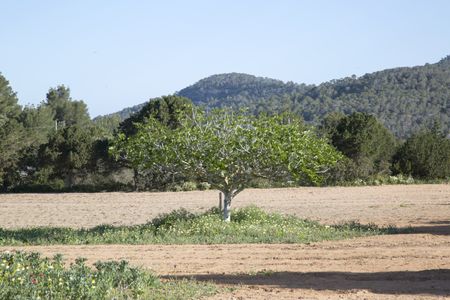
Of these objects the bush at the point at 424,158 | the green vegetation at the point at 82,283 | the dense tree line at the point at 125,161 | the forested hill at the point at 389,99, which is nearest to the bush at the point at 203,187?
the dense tree line at the point at 125,161

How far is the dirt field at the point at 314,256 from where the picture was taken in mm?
11336

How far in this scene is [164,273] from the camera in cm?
1330

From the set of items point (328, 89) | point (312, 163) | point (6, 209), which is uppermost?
point (328, 89)

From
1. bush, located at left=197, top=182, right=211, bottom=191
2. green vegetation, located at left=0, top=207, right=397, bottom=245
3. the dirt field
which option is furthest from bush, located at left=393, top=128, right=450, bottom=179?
green vegetation, located at left=0, top=207, right=397, bottom=245

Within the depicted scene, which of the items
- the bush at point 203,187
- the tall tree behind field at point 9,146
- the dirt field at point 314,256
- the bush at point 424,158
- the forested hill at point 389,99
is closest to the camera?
the dirt field at point 314,256

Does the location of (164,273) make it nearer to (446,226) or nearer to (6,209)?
(446,226)

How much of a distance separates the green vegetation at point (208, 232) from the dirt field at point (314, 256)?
1047mm

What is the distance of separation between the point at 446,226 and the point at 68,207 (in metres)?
19.0

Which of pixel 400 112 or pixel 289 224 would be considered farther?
pixel 400 112

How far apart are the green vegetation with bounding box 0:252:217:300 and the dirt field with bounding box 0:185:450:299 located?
810mm

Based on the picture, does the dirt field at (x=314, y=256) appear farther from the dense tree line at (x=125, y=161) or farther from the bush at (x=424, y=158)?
the bush at (x=424, y=158)

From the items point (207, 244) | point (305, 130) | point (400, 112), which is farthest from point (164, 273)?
point (400, 112)

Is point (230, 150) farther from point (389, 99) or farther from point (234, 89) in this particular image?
point (234, 89)

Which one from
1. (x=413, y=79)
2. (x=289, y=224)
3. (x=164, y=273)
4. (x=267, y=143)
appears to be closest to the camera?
(x=164, y=273)
